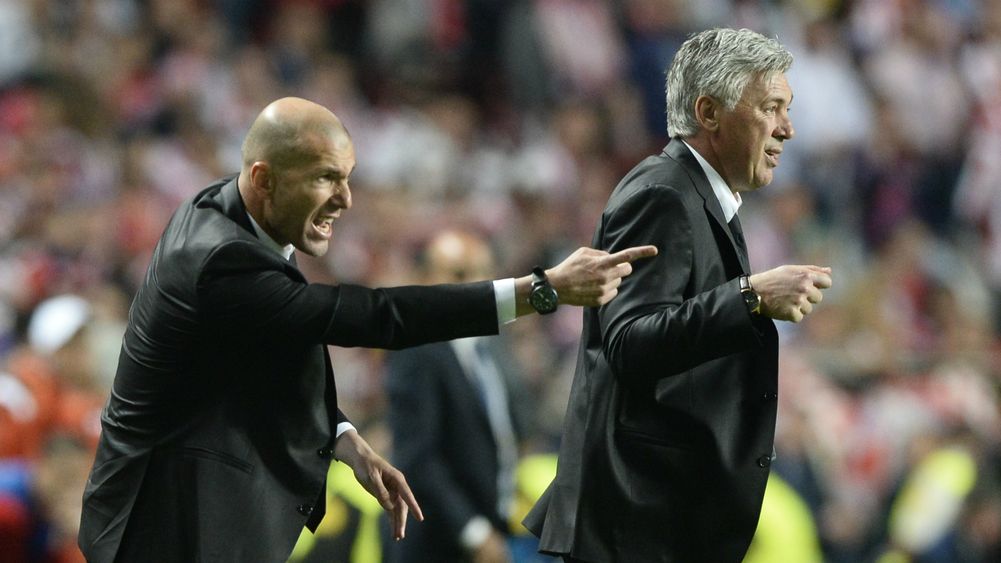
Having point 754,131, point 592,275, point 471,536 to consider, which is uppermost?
point 754,131

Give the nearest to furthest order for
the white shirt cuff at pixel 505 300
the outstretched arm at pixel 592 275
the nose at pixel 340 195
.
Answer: the outstretched arm at pixel 592 275, the white shirt cuff at pixel 505 300, the nose at pixel 340 195

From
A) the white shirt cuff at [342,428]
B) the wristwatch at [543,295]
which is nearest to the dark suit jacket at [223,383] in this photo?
the wristwatch at [543,295]

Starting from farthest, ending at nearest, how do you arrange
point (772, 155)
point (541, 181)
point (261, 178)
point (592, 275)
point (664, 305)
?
point (541, 181) < point (772, 155) < point (261, 178) < point (664, 305) < point (592, 275)

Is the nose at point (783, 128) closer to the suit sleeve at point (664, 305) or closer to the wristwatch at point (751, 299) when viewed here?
the suit sleeve at point (664, 305)

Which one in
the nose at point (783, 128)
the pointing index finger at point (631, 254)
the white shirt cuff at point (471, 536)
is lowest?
the white shirt cuff at point (471, 536)

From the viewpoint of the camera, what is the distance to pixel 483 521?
6.52 meters

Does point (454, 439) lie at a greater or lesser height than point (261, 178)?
lesser

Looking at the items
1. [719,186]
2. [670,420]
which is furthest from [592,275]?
[719,186]

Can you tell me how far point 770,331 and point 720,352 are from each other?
0.80 feet

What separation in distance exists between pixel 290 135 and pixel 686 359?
3.42 ft

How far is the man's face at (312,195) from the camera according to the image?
152 inches

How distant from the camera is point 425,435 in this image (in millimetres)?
6488

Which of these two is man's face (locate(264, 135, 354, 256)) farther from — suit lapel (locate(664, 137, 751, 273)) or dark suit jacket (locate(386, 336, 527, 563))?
dark suit jacket (locate(386, 336, 527, 563))

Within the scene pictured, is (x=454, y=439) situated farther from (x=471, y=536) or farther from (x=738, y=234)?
(x=738, y=234)
